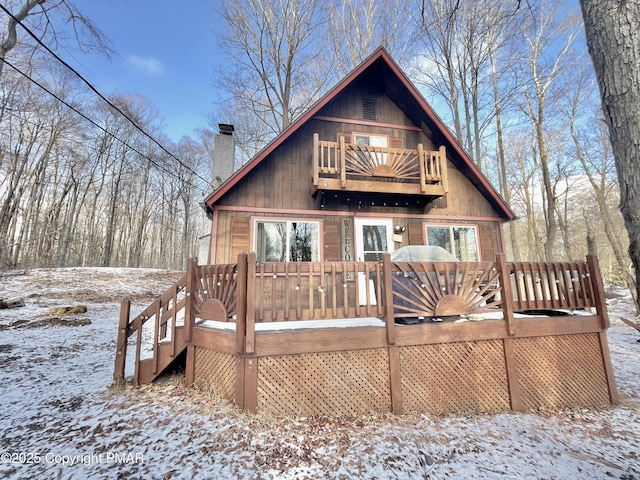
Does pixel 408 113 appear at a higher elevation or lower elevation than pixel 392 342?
higher

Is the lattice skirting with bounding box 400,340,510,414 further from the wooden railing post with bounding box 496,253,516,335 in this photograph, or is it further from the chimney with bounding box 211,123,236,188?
the chimney with bounding box 211,123,236,188

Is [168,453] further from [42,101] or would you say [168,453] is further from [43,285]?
[42,101]

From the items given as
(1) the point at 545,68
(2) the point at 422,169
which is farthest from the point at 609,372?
(1) the point at 545,68

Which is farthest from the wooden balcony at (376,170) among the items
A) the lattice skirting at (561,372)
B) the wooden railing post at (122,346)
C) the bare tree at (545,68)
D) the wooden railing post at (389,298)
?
the bare tree at (545,68)

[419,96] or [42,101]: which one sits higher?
[42,101]

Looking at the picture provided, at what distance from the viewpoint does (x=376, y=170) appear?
7230mm

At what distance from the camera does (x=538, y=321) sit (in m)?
4.09

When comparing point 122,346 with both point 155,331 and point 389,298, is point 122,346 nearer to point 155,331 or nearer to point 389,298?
point 155,331

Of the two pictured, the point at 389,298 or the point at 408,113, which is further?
the point at 408,113

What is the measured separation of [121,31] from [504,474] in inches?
509

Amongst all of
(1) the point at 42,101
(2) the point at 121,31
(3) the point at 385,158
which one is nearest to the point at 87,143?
(1) the point at 42,101

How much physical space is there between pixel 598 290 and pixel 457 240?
13.2 ft

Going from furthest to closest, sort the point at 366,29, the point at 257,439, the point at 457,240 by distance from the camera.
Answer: the point at 366,29 < the point at 457,240 < the point at 257,439

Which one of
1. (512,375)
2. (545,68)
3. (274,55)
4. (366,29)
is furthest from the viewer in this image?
(366,29)
